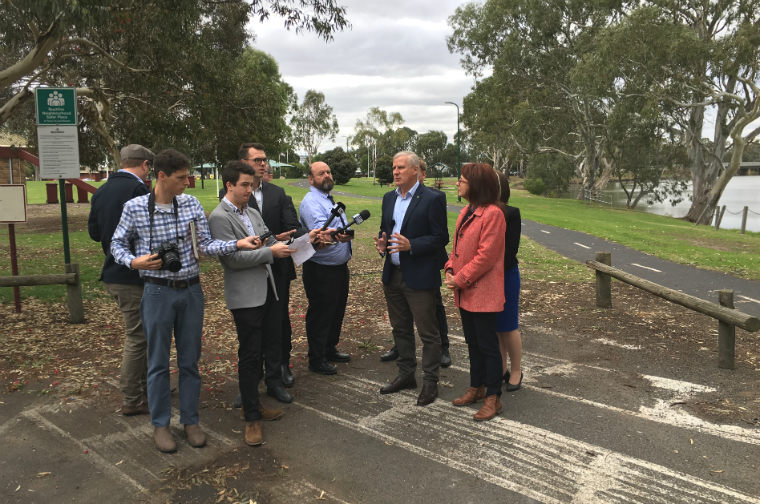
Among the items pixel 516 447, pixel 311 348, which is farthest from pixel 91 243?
pixel 516 447

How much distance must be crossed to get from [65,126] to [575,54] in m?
36.3

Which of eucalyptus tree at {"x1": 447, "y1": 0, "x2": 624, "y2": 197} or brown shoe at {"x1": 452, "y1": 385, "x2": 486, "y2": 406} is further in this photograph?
eucalyptus tree at {"x1": 447, "y1": 0, "x2": 624, "y2": 197}

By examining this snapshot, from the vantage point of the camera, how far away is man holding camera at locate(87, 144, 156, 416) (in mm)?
4285

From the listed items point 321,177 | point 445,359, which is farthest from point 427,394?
point 321,177

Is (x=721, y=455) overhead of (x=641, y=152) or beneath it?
beneath

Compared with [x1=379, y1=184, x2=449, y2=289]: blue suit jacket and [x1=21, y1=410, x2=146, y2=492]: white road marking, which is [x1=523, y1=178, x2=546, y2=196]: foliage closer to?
[x1=379, y1=184, x2=449, y2=289]: blue suit jacket

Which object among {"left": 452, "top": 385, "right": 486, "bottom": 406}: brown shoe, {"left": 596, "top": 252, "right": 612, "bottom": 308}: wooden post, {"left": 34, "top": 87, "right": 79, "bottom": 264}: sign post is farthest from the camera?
{"left": 596, "top": 252, "right": 612, "bottom": 308}: wooden post

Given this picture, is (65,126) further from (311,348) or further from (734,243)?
(734,243)

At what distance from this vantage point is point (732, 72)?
2439cm

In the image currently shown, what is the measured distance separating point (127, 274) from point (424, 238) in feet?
7.67

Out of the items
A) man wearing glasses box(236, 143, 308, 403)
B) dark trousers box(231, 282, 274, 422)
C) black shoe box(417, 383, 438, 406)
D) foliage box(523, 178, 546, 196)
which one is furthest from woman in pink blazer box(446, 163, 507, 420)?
foliage box(523, 178, 546, 196)

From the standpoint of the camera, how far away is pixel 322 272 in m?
5.37

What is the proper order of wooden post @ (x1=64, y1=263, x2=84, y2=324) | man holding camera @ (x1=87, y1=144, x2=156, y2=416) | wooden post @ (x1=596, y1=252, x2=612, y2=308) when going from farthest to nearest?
wooden post @ (x1=596, y1=252, x2=612, y2=308) < wooden post @ (x1=64, y1=263, x2=84, y2=324) < man holding camera @ (x1=87, y1=144, x2=156, y2=416)

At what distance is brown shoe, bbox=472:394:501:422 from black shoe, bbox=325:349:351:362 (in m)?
1.77
